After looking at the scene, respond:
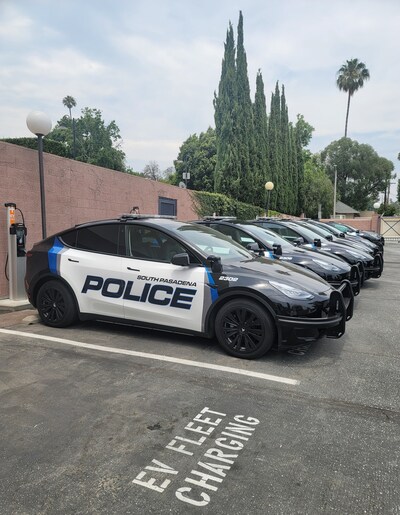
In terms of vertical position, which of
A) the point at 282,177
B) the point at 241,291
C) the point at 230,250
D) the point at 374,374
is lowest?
the point at 374,374

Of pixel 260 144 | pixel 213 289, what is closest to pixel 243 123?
pixel 260 144

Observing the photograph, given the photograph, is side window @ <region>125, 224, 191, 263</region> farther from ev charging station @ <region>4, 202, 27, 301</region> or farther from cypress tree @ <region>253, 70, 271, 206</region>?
cypress tree @ <region>253, 70, 271, 206</region>

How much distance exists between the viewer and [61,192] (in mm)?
9000

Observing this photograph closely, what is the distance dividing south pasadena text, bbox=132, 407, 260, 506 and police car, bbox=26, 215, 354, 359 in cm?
133

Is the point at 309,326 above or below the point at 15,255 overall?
below

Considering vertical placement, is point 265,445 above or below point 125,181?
below

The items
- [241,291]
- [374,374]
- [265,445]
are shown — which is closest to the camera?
[265,445]

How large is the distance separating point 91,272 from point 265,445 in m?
3.20

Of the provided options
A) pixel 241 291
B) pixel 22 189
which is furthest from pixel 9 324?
pixel 241 291

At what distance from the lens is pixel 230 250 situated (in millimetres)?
5316

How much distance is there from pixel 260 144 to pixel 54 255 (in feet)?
91.3

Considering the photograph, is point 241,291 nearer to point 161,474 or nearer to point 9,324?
point 161,474

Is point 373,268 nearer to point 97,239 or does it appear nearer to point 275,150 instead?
point 97,239

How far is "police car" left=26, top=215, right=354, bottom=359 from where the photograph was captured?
428cm
